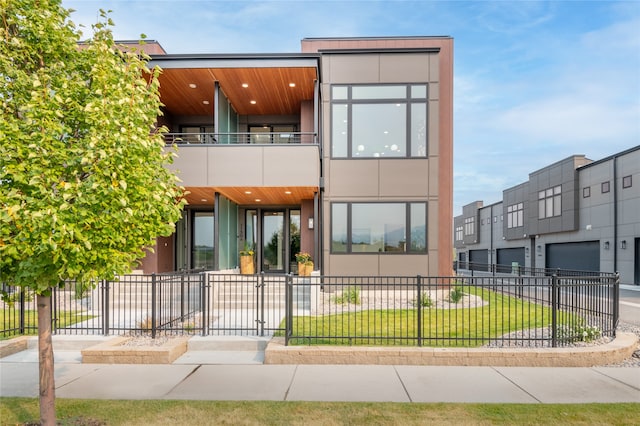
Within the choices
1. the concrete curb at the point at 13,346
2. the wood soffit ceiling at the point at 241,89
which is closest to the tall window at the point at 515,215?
the wood soffit ceiling at the point at 241,89

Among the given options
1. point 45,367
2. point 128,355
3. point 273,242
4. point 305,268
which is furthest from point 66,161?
point 273,242

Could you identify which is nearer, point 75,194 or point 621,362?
point 75,194

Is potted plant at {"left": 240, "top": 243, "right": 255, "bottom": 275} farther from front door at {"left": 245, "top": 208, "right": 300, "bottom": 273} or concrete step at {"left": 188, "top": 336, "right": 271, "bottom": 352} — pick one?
concrete step at {"left": 188, "top": 336, "right": 271, "bottom": 352}

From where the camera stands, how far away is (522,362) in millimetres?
6922

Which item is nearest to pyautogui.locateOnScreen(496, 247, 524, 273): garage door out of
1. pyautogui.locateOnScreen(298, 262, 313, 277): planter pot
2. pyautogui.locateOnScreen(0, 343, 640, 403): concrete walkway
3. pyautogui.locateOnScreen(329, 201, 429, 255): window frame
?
pyautogui.locateOnScreen(329, 201, 429, 255): window frame

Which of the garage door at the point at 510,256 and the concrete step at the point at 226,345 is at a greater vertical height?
the concrete step at the point at 226,345

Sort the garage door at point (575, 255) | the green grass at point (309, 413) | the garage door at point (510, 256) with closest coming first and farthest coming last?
the green grass at point (309, 413) → the garage door at point (575, 255) → the garage door at point (510, 256)

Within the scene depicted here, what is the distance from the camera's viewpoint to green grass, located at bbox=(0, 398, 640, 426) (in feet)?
15.4

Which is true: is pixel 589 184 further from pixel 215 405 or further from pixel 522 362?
pixel 215 405

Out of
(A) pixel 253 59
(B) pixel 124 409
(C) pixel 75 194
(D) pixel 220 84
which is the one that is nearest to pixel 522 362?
(B) pixel 124 409

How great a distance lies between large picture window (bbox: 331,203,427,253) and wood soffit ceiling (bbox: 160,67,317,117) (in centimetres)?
504

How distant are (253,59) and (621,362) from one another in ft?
41.9

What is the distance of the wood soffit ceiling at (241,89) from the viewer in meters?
13.8

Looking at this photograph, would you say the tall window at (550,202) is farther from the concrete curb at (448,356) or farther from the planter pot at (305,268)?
the concrete curb at (448,356)
